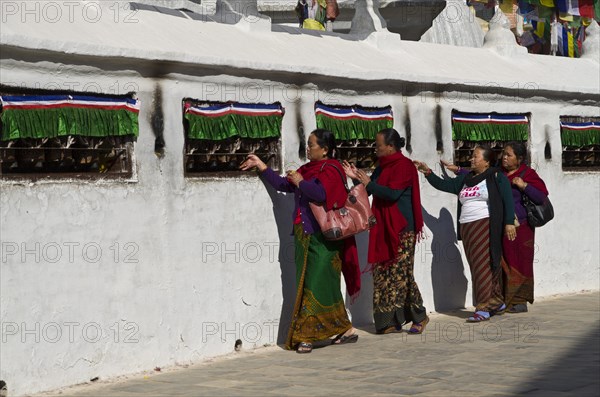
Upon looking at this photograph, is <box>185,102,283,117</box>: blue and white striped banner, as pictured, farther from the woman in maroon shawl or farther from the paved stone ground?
the woman in maroon shawl

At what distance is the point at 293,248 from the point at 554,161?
402 cm

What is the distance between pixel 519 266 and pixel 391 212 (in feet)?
5.52

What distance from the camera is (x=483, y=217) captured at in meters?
9.95

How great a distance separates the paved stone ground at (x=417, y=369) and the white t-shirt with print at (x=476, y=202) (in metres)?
0.97

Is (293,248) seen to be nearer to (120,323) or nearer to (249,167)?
(249,167)

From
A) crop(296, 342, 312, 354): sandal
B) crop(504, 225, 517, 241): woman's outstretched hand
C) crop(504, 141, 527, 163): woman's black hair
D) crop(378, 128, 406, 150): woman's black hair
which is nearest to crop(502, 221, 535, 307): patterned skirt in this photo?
crop(504, 225, 517, 241): woman's outstretched hand

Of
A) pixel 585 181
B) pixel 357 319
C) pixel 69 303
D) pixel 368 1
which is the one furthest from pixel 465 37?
pixel 69 303

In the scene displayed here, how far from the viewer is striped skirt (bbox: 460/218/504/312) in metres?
9.95

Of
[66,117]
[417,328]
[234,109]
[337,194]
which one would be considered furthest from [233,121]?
[417,328]

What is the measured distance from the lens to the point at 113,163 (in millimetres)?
7746

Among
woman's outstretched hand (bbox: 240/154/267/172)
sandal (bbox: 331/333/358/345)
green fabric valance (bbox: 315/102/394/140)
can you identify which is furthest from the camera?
green fabric valance (bbox: 315/102/394/140)

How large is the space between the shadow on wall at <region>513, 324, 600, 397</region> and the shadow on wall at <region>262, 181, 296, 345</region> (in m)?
2.11

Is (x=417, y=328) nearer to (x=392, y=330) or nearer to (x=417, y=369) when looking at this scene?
(x=392, y=330)

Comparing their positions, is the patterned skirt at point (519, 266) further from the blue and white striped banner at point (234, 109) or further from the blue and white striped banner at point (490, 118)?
the blue and white striped banner at point (234, 109)
